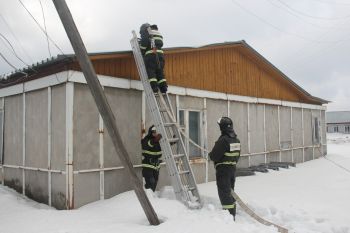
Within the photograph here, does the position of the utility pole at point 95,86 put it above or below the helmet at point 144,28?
below

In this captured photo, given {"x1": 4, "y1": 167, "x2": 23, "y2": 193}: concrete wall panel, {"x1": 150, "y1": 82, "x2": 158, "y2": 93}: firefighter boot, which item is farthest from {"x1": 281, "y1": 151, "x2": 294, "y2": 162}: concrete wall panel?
{"x1": 4, "y1": 167, "x2": 23, "y2": 193}: concrete wall panel

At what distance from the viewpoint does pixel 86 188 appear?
7484 millimetres

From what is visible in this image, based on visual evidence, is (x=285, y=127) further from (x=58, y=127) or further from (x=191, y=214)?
(x=58, y=127)

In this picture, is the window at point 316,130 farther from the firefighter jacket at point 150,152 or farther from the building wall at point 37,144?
the building wall at point 37,144

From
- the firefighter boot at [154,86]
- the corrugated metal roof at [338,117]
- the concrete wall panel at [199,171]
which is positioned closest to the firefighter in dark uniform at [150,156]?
the firefighter boot at [154,86]

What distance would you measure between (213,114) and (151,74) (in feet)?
12.3

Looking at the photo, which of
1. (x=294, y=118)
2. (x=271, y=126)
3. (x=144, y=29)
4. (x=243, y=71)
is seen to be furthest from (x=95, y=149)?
(x=294, y=118)

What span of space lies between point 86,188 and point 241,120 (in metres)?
6.96

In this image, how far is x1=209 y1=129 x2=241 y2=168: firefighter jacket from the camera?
7.00 m

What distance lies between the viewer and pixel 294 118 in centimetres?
1631

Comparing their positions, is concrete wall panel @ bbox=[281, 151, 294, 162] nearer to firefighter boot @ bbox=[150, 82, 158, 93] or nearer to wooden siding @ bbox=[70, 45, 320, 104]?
wooden siding @ bbox=[70, 45, 320, 104]

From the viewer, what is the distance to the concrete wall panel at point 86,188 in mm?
7301

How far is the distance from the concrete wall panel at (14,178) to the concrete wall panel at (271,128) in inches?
365

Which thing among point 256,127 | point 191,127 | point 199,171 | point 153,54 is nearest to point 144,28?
point 153,54
